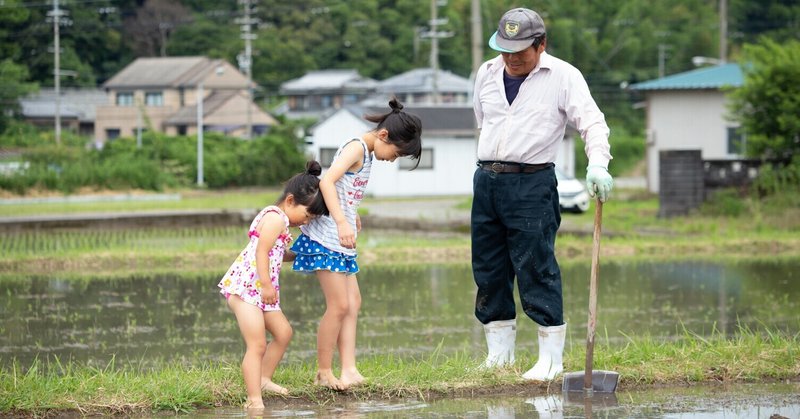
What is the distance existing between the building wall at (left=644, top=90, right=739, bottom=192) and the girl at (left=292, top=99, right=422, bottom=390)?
77.7 feet

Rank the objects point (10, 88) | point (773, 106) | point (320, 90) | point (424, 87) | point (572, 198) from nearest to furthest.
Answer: point (773, 106)
point (572, 198)
point (10, 88)
point (424, 87)
point (320, 90)

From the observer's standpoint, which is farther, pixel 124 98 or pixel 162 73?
pixel 124 98

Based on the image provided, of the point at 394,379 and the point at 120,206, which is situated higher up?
the point at 120,206

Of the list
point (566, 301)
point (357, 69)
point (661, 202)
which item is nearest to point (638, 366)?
point (566, 301)

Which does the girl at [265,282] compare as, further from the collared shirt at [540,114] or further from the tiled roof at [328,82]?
the tiled roof at [328,82]

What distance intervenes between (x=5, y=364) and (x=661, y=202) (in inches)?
604

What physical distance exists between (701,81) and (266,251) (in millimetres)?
25210

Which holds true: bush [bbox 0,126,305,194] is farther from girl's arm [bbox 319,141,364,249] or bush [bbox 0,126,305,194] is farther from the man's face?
the man's face

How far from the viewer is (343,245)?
5.33 meters

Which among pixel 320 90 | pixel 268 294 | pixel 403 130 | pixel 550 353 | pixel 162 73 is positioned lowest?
pixel 550 353

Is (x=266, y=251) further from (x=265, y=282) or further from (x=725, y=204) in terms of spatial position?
(x=725, y=204)

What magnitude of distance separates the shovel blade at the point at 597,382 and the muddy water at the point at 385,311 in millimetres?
1431

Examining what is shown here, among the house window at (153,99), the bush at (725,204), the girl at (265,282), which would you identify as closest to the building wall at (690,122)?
the bush at (725,204)

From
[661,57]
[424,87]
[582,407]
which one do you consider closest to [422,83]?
[424,87]
